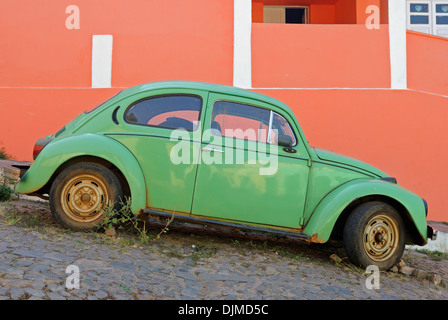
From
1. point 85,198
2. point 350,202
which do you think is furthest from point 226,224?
point 85,198

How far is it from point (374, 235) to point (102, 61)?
7.08 metres

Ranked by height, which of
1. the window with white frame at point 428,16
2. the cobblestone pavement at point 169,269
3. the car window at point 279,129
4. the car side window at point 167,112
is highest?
the window with white frame at point 428,16

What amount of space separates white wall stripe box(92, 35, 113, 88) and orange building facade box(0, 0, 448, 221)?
20 mm

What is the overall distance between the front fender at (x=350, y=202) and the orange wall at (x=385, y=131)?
4.98 m

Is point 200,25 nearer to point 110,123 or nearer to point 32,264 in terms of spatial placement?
point 110,123

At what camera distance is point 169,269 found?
14.7ft

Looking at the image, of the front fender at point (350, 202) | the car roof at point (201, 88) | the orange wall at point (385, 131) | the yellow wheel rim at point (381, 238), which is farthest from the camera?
the orange wall at point (385, 131)

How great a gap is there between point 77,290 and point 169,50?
745 centimetres

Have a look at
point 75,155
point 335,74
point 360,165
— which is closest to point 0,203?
point 75,155

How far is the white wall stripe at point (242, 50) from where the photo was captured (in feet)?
33.7

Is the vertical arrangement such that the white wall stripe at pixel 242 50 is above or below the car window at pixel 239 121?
above

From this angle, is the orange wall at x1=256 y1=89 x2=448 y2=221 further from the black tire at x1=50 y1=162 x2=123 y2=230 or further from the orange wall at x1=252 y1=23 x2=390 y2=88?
the black tire at x1=50 y1=162 x2=123 y2=230

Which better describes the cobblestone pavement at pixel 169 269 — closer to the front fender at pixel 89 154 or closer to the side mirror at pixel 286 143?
the front fender at pixel 89 154

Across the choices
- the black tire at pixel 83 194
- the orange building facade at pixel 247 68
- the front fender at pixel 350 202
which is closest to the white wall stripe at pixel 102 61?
the orange building facade at pixel 247 68
